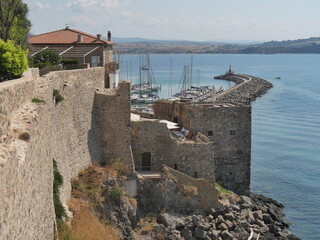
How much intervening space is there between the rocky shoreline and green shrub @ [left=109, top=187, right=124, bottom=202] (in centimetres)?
232

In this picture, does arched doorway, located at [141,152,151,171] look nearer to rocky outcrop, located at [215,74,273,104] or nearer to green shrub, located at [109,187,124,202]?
green shrub, located at [109,187,124,202]

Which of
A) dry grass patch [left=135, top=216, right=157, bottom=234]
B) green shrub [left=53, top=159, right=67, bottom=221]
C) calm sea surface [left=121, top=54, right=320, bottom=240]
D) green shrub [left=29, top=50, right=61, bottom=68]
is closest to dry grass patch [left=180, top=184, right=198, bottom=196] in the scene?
dry grass patch [left=135, top=216, right=157, bottom=234]

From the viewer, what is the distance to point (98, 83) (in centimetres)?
2611

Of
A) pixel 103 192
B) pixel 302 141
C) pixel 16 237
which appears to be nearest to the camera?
pixel 16 237

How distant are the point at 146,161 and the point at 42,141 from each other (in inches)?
574

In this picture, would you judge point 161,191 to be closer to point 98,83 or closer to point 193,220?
point 193,220

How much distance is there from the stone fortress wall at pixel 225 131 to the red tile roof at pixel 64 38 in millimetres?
6795

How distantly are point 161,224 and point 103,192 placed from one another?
359cm

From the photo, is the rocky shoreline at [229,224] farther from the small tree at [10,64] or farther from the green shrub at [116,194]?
the small tree at [10,64]

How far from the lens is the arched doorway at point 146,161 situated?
88.2 feet

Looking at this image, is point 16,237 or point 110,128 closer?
point 16,237

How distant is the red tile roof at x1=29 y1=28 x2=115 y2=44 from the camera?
30812 millimetres

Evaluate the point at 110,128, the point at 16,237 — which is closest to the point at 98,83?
the point at 110,128

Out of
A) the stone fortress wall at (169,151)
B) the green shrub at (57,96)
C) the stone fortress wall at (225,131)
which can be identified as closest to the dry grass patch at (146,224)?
the stone fortress wall at (169,151)
